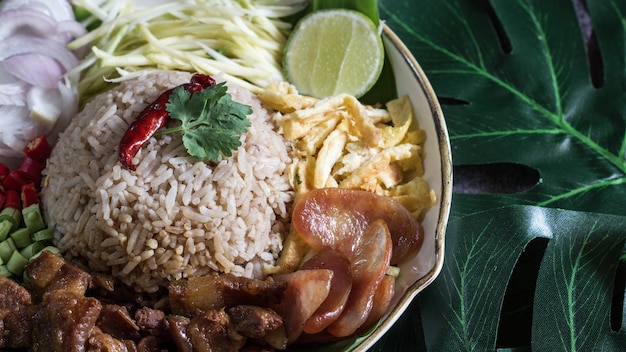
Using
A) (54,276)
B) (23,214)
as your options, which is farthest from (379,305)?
(23,214)

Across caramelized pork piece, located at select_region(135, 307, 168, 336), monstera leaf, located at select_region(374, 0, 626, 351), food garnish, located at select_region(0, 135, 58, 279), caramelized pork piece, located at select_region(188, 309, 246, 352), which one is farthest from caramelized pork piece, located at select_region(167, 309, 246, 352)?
monstera leaf, located at select_region(374, 0, 626, 351)

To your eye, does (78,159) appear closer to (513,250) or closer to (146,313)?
(146,313)

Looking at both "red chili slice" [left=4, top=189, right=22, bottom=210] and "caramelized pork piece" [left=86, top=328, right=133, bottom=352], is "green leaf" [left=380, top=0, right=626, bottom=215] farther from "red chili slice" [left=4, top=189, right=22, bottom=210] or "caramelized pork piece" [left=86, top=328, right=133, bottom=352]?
"red chili slice" [left=4, top=189, right=22, bottom=210]

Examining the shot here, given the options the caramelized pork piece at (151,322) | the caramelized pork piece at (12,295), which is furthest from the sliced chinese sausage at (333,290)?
the caramelized pork piece at (12,295)

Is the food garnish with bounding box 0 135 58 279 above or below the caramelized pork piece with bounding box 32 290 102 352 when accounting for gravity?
below

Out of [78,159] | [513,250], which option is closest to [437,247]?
[513,250]

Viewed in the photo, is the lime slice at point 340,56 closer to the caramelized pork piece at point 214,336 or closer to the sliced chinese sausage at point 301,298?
the sliced chinese sausage at point 301,298

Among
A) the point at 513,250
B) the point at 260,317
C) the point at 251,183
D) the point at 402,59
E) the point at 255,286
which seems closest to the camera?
the point at 260,317
